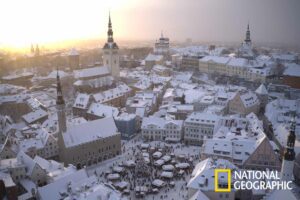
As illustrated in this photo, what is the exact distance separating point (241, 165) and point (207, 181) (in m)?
12.1

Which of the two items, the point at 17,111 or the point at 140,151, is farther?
the point at 17,111

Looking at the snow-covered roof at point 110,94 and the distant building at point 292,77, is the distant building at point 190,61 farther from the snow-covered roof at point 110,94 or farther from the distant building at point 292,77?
the snow-covered roof at point 110,94

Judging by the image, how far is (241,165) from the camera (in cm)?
5084

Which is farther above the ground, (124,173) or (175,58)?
(175,58)

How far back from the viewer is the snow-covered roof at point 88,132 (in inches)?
2178

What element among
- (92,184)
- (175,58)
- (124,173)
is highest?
(175,58)

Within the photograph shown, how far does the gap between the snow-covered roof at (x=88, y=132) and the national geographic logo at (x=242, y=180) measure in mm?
24223

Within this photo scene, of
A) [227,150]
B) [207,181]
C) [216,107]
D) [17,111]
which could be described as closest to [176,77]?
[216,107]

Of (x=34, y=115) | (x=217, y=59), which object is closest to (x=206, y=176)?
(x=34, y=115)

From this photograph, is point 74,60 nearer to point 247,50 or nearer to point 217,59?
point 217,59

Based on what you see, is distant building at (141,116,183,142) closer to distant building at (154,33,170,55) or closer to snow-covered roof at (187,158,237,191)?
snow-covered roof at (187,158,237,191)

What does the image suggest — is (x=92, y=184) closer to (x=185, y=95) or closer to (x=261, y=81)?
(x=185, y=95)

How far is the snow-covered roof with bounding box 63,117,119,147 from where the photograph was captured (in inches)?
2178

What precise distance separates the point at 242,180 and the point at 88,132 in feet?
90.4
